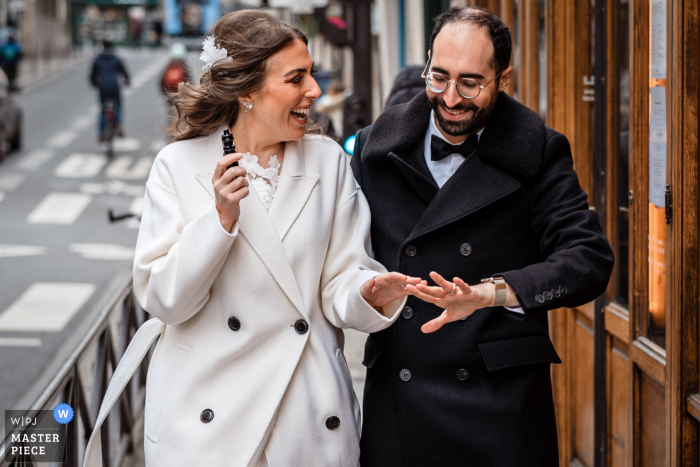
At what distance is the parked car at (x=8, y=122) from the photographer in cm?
1591

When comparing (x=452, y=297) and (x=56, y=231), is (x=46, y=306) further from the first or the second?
(x=452, y=297)

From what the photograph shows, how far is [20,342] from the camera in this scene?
280 inches

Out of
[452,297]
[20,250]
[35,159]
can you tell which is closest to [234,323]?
[452,297]

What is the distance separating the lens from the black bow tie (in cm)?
259

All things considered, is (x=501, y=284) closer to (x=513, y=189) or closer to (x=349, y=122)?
(x=513, y=189)

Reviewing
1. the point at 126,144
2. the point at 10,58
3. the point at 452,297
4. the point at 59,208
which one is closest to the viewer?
the point at 452,297

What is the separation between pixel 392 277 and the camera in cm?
226

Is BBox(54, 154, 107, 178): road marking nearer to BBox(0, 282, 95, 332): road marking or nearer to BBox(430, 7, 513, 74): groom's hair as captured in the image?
BBox(0, 282, 95, 332): road marking

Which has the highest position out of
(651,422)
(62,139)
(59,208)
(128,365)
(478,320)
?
(478,320)

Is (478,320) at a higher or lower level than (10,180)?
higher

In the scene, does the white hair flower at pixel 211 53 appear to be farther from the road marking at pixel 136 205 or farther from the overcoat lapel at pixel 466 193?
the road marking at pixel 136 205

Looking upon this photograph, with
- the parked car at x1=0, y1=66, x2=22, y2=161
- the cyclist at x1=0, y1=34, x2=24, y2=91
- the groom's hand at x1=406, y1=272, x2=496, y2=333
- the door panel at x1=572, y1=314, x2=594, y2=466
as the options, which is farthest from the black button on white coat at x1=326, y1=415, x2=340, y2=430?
the cyclist at x1=0, y1=34, x2=24, y2=91

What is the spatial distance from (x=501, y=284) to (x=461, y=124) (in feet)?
1.53

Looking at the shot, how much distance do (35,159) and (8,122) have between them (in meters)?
0.96
